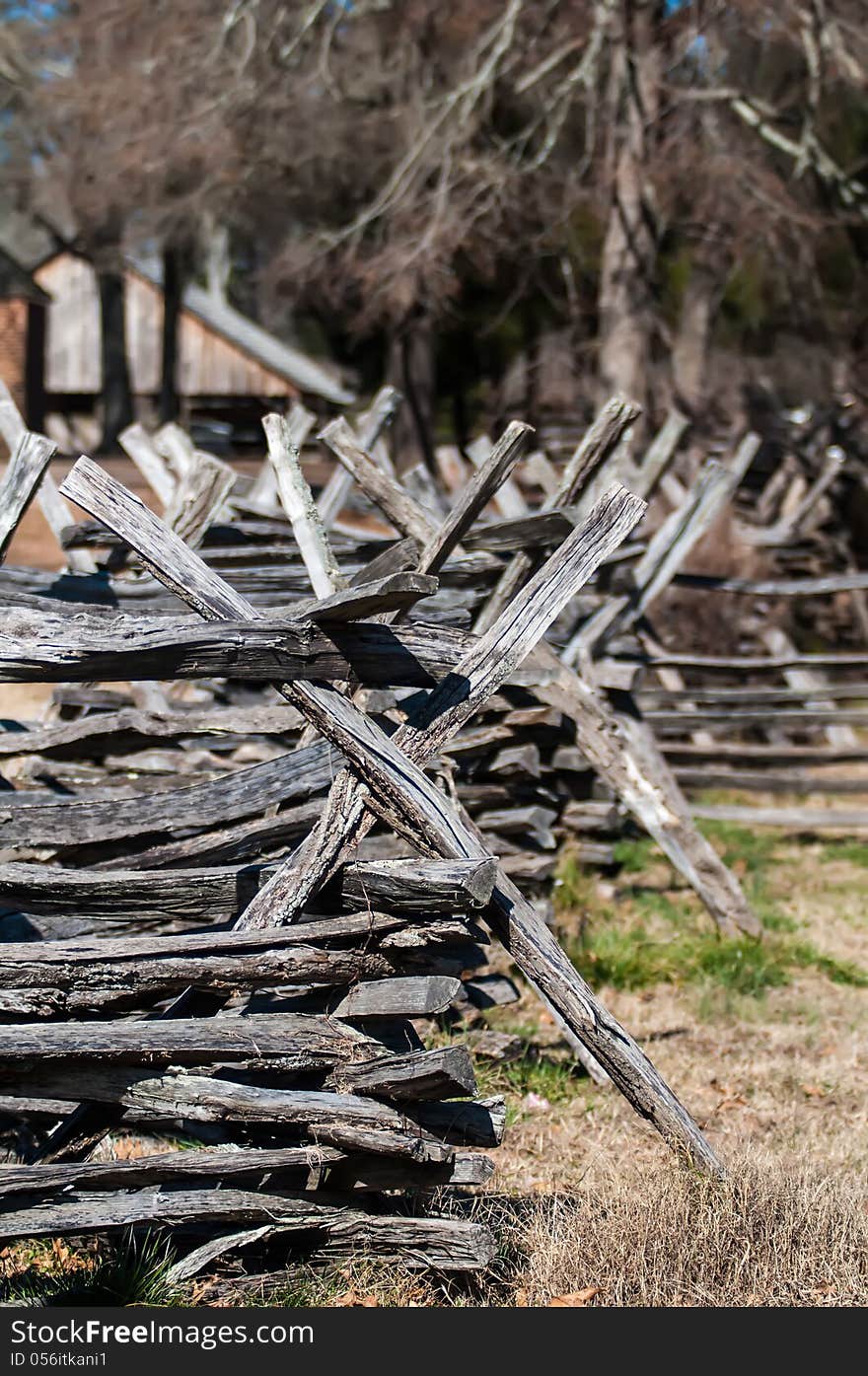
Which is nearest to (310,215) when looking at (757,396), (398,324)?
(398,324)

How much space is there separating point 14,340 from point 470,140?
15.9 meters

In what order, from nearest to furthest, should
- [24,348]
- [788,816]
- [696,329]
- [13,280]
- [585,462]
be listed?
[585,462], [788,816], [696,329], [13,280], [24,348]

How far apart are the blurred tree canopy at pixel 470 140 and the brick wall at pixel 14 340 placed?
26.1 ft

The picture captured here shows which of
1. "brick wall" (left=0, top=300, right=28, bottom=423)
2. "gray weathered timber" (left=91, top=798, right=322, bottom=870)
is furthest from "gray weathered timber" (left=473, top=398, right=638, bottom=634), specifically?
"brick wall" (left=0, top=300, right=28, bottom=423)

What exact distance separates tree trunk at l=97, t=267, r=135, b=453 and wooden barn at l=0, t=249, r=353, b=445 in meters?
0.67

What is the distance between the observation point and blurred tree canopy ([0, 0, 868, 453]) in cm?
1204

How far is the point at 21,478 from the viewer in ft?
14.4

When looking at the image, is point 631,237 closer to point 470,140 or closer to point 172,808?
point 470,140

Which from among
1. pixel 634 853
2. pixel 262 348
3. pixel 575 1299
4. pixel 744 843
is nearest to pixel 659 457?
pixel 634 853

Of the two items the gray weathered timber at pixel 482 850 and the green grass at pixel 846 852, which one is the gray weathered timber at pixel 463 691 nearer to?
the gray weathered timber at pixel 482 850

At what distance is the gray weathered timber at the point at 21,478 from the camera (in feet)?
13.9

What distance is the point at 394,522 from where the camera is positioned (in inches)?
231

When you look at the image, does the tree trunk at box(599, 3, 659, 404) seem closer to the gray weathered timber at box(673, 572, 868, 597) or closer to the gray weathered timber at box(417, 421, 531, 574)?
the gray weathered timber at box(673, 572, 868, 597)

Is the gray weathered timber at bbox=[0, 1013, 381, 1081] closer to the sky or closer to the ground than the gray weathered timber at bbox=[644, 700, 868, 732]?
closer to the ground
